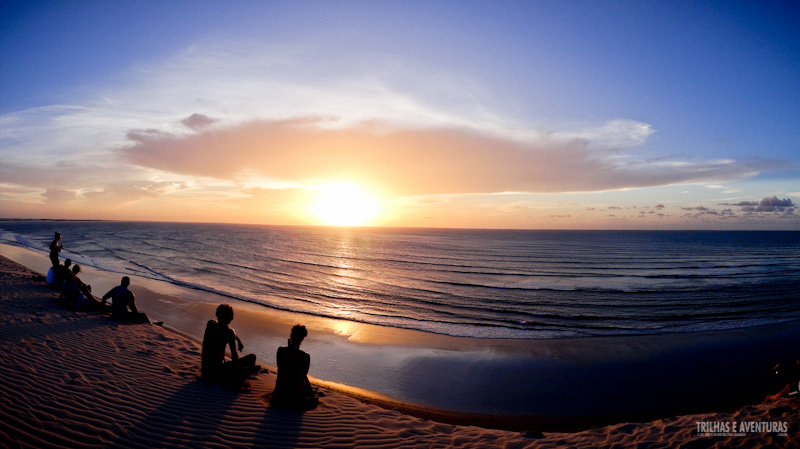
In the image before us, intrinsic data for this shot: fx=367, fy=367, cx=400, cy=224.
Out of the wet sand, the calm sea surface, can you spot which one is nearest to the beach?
the wet sand

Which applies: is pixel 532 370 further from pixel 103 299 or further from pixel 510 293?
pixel 103 299

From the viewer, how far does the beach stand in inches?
210

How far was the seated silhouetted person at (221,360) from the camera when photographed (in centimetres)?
694

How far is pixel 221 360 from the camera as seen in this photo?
24.5 feet

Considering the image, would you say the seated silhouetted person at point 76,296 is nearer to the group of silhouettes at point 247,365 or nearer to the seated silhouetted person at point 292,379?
the group of silhouettes at point 247,365

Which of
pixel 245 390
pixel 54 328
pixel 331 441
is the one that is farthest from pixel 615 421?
pixel 54 328

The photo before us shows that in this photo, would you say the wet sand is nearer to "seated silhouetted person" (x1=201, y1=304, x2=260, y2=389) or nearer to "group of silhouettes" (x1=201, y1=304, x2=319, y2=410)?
"group of silhouettes" (x1=201, y1=304, x2=319, y2=410)

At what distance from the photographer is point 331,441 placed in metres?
5.72

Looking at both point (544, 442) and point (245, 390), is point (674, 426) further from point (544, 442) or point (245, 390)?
point (245, 390)

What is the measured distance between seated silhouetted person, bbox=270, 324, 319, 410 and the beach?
0.68 feet

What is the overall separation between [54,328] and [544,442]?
41.3 feet

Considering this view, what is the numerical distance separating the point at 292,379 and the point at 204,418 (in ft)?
4.71

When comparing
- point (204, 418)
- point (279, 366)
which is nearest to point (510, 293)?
point (279, 366)

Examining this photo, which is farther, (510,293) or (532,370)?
(510,293)
